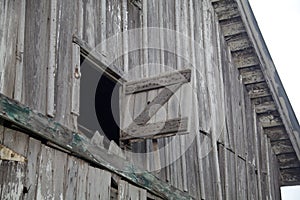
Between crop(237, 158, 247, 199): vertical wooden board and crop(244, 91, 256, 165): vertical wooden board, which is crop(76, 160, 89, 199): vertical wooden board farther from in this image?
crop(244, 91, 256, 165): vertical wooden board

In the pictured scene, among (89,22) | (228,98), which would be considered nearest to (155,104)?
(89,22)

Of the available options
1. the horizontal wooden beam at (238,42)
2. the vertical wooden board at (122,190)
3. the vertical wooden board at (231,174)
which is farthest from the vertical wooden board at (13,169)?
the horizontal wooden beam at (238,42)

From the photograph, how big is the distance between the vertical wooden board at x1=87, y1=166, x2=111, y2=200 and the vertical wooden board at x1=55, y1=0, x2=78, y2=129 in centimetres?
43

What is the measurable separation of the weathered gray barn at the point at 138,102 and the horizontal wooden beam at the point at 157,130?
13 millimetres

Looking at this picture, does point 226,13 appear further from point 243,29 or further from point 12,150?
point 12,150

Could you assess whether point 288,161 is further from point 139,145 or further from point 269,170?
point 139,145

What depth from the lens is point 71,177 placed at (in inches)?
182

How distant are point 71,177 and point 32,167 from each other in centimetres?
47

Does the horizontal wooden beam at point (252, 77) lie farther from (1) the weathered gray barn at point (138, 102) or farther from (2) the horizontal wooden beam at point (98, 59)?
(2) the horizontal wooden beam at point (98, 59)

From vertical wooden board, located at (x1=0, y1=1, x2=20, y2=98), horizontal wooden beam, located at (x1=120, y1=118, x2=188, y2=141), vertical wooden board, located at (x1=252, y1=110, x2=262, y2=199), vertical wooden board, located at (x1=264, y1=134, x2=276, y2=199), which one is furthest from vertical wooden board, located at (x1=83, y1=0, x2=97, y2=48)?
vertical wooden board, located at (x1=264, y1=134, x2=276, y2=199)

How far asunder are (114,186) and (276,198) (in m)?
6.18

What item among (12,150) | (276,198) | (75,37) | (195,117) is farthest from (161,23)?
Result: (276,198)

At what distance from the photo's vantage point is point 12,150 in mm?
4066

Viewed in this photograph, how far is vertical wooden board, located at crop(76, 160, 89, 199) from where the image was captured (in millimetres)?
4684
